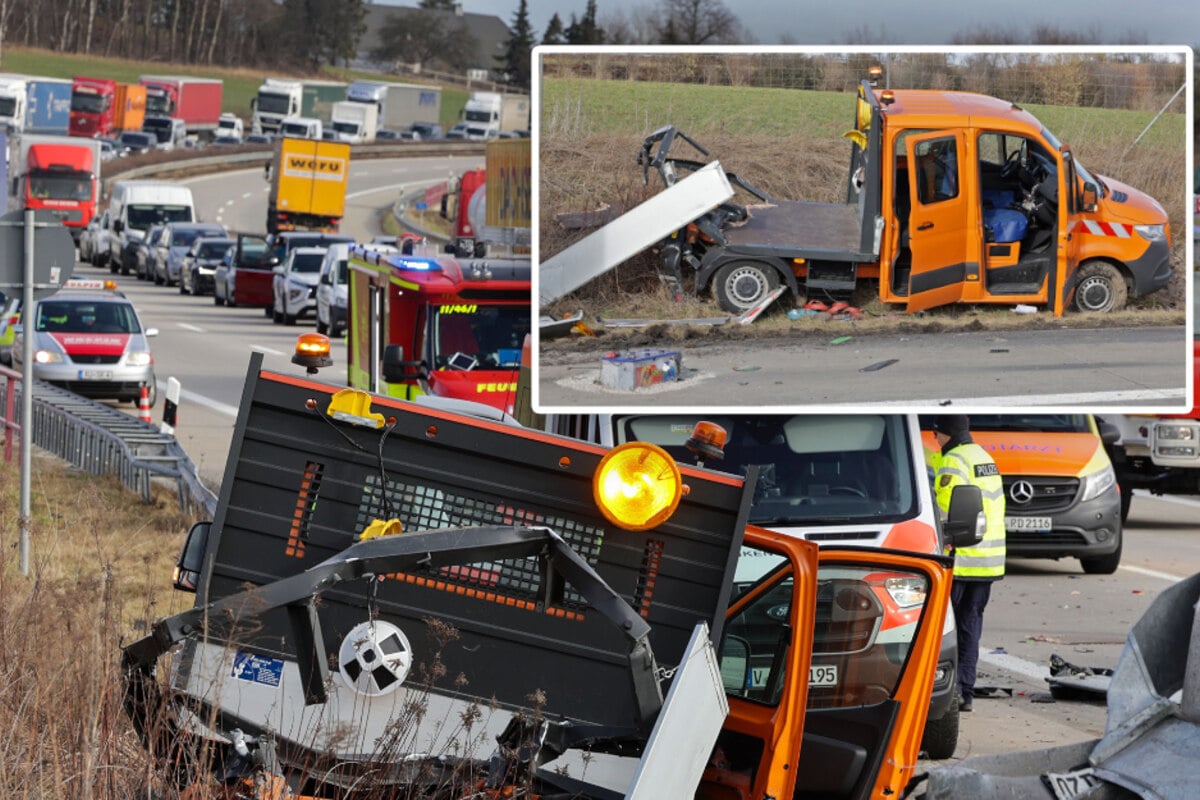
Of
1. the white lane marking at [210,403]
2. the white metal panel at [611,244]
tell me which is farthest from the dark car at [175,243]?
the white metal panel at [611,244]

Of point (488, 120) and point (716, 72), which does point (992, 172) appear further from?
point (488, 120)

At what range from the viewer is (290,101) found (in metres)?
95.3

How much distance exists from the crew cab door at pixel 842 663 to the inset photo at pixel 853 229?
304cm

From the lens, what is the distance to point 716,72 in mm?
9258

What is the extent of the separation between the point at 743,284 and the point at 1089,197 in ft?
6.43

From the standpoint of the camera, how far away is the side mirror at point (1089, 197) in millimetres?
9984

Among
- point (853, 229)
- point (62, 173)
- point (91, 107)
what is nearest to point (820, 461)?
point (853, 229)

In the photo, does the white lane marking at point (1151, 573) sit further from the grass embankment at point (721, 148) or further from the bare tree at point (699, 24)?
the bare tree at point (699, 24)

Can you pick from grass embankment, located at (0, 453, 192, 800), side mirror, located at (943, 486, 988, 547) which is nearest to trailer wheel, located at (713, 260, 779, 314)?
side mirror, located at (943, 486, 988, 547)

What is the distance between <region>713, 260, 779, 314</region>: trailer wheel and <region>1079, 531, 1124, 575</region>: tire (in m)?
6.44

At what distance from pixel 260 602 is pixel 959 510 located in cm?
490

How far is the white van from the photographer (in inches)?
2233

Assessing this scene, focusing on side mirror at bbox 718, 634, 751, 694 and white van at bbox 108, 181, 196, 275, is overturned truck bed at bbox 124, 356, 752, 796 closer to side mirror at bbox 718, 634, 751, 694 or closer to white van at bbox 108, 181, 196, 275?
side mirror at bbox 718, 634, 751, 694

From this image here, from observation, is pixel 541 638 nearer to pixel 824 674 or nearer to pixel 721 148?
pixel 824 674
